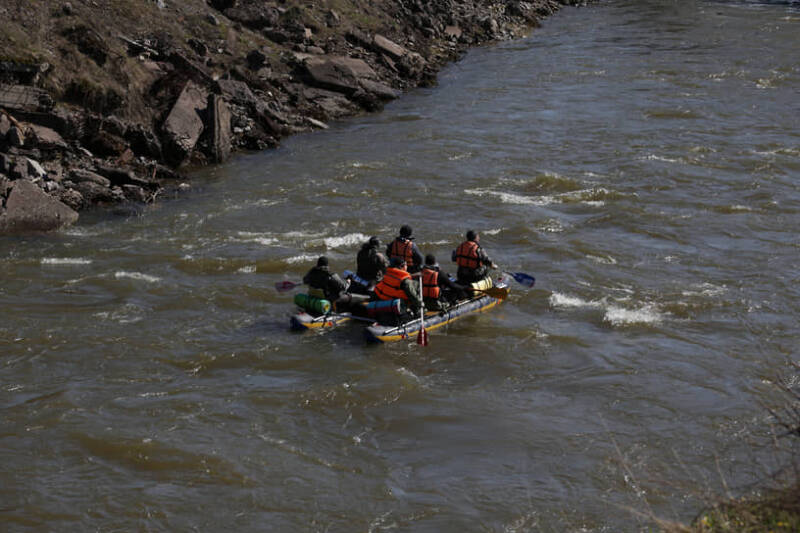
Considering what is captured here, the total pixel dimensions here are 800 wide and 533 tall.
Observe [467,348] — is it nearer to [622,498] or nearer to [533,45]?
[622,498]

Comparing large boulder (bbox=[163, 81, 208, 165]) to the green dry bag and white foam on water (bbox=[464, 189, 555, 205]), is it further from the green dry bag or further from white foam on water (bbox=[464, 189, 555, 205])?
the green dry bag

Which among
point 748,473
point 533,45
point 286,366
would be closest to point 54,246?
point 286,366

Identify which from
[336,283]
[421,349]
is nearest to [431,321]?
[421,349]

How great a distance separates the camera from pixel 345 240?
63.6 ft

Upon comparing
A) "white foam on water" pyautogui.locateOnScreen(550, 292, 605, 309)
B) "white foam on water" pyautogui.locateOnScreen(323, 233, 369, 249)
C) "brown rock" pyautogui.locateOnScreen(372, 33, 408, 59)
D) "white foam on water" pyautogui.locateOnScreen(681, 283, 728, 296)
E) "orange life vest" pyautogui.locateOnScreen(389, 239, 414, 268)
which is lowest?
"white foam on water" pyautogui.locateOnScreen(550, 292, 605, 309)

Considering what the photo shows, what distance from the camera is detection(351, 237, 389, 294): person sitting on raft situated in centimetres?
1538

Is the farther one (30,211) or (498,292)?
(30,211)

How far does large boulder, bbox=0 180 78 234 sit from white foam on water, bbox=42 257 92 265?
1746mm

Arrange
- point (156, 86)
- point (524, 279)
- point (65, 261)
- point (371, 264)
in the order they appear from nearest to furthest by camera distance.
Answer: point (371, 264) → point (524, 279) → point (65, 261) → point (156, 86)

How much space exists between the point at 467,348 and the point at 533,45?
36096 millimetres

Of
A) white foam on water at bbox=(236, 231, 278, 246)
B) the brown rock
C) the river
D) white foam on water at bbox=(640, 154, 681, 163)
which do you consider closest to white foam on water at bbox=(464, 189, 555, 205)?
the river

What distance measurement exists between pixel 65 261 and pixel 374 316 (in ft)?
24.7

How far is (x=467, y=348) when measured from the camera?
47.1ft

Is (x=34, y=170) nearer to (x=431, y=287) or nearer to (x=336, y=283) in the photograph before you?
(x=336, y=283)
